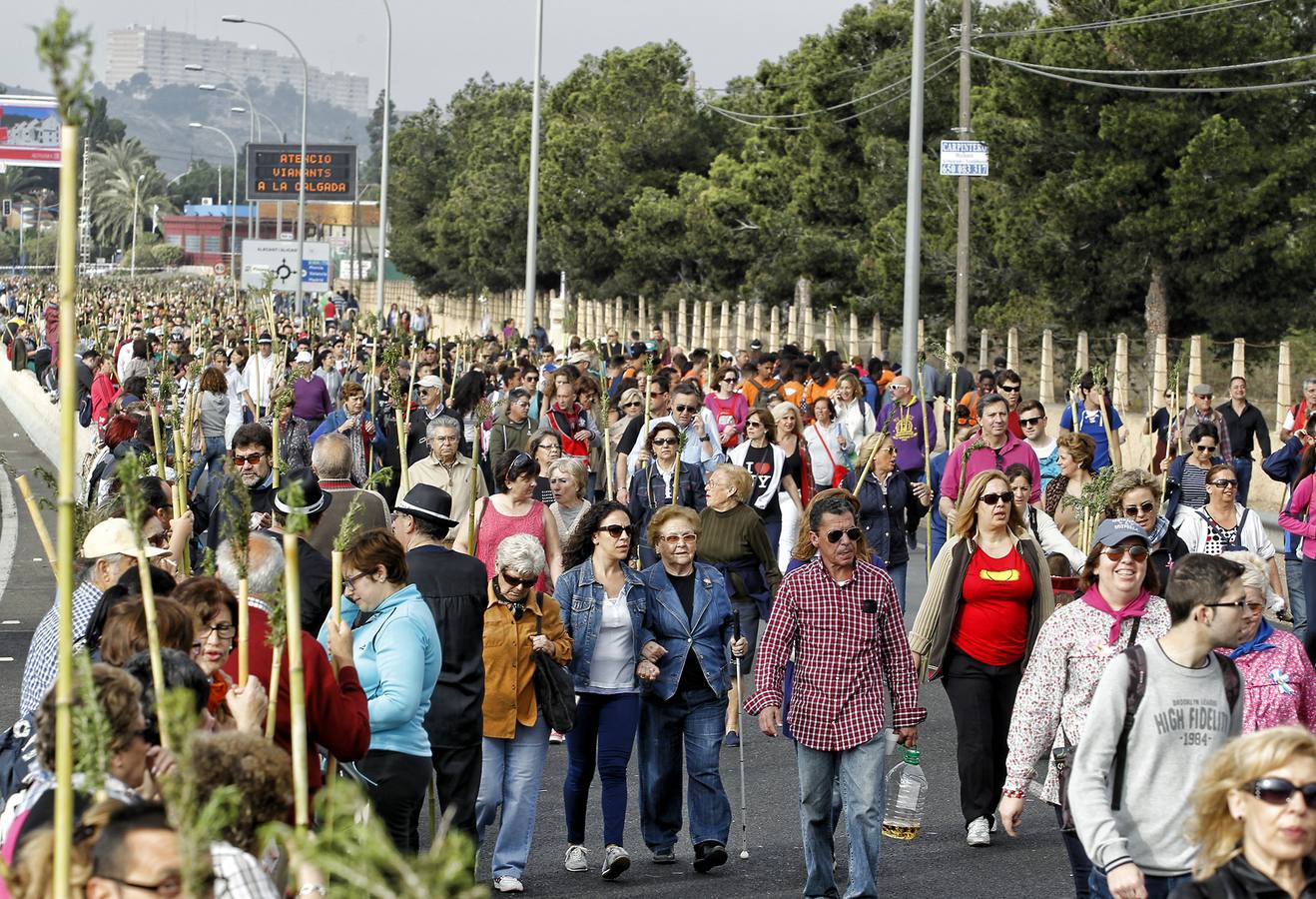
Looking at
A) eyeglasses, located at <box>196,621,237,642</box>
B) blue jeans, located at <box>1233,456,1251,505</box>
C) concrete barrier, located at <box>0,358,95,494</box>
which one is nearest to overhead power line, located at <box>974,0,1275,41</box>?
concrete barrier, located at <box>0,358,95,494</box>

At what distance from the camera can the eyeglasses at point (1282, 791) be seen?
13.8 ft

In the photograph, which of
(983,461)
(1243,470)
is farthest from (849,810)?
(1243,470)

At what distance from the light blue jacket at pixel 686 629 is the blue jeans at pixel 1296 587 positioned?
5.03 metres

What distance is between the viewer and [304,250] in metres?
56.5

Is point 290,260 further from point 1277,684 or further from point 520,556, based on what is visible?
point 1277,684

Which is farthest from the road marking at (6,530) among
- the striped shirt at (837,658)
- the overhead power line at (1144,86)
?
the overhead power line at (1144,86)

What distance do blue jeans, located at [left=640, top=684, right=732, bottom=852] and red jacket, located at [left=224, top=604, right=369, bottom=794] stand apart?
288 centimetres

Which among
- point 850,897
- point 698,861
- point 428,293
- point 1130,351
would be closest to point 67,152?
point 850,897

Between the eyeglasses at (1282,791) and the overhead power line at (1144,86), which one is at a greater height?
the overhead power line at (1144,86)

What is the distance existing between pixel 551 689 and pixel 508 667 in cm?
18

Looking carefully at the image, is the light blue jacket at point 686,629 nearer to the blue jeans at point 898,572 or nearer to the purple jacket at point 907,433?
the blue jeans at point 898,572

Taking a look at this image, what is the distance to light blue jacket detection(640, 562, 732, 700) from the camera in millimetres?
8328

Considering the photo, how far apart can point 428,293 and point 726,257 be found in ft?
122

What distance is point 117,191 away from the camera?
569ft
